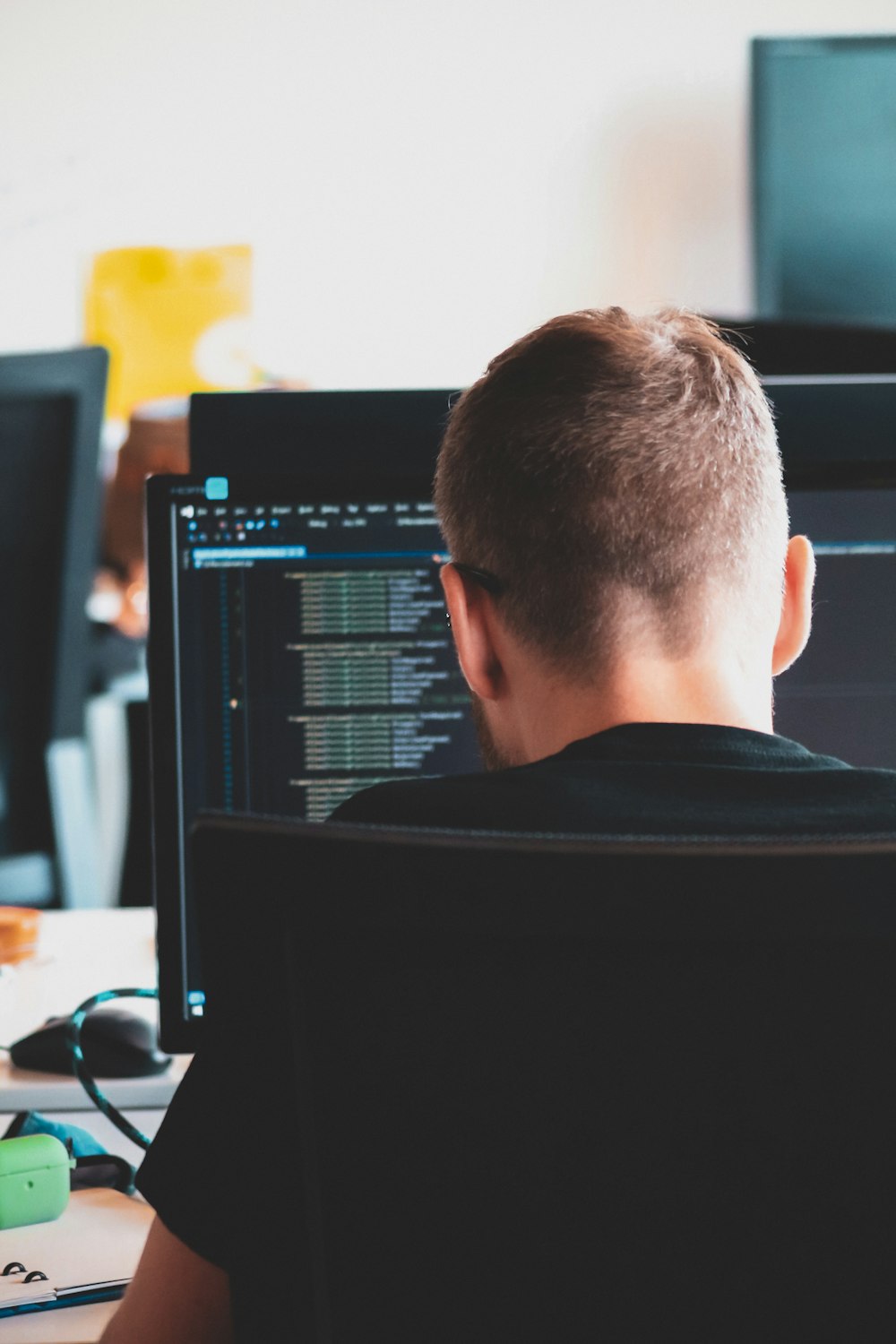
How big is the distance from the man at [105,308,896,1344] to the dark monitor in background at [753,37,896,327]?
2.89 metres

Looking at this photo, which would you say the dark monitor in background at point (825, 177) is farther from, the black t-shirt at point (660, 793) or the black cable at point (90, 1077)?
the black t-shirt at point (660, 793)

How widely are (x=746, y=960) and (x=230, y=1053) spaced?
0.19 meters

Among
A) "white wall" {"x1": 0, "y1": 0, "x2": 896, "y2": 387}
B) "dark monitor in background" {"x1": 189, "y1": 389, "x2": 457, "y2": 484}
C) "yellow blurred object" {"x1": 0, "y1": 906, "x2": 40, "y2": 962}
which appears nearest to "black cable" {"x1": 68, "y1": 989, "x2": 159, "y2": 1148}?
"yellow blurred object" {"x1": 0, "y1": 906, "x2": 40, "y2": 962}

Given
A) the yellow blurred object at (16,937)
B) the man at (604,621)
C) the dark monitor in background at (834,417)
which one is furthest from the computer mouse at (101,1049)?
the dark monitor in background at (834,417)

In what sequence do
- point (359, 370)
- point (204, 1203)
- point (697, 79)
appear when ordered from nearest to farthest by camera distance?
point (204, 1203)
point (697, 79)
point (359, 370)

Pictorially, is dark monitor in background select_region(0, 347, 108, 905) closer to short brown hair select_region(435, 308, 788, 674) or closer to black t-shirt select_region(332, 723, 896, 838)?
short brown hair select_region(435, 308, 788, 674)

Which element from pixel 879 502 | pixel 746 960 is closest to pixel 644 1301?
pixel 746 960

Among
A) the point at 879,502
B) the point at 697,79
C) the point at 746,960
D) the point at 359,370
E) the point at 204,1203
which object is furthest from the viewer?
the point at 359,370

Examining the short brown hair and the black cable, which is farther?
the black cable

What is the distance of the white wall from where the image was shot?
3559 millimetres

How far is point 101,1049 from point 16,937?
334mm

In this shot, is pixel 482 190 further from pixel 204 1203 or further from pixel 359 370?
pixel 204 1203

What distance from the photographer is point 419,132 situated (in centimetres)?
362

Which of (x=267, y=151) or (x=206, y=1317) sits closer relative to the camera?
(x=206, y=1317)
